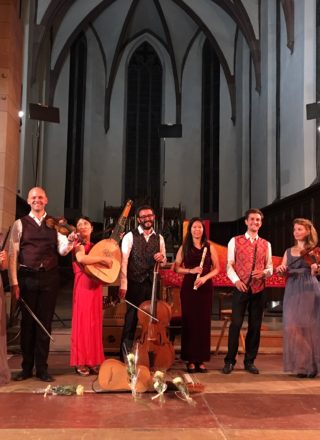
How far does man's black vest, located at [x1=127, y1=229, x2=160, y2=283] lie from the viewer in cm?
444

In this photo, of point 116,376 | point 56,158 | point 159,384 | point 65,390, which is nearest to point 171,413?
point 159,384

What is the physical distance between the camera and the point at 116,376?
11.9 ft

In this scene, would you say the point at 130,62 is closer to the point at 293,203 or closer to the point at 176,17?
the point at 176,17

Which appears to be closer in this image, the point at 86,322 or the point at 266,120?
the point at 86,322

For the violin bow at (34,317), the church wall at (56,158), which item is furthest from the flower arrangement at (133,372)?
the church wall at (56,158)

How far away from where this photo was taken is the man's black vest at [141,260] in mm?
4441

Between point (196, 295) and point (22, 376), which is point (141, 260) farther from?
point (22, 376)

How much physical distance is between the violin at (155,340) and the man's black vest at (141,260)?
0.38m

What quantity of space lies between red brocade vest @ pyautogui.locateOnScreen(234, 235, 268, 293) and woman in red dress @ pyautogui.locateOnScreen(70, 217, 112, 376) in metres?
1.20

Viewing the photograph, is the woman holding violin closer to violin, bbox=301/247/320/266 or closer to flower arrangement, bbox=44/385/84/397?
violin, bbox=301/247/320/266

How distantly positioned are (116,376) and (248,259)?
64.5 inches

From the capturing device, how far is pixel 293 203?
35.2ft

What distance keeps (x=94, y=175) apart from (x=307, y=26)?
10.1 metres

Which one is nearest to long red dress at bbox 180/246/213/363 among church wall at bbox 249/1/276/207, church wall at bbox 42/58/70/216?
church wall at bbox 249/1/276/207
